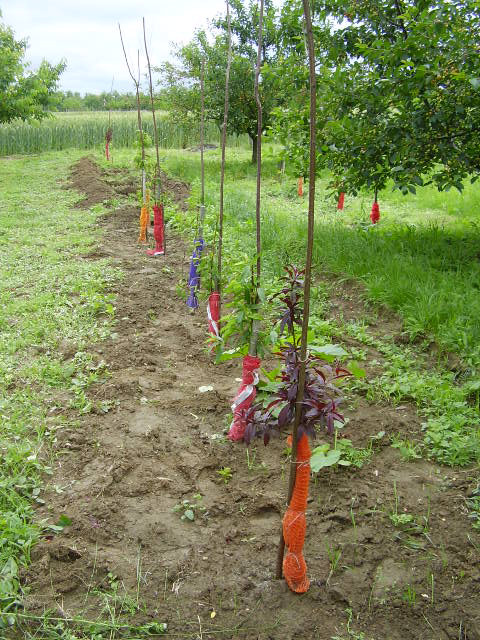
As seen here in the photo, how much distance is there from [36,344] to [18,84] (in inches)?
686

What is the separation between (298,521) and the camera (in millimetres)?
2059

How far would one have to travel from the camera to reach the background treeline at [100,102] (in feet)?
61.4

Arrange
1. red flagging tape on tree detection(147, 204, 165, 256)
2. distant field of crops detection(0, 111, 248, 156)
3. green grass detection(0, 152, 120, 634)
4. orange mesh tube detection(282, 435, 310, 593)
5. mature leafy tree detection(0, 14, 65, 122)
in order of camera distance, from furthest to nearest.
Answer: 1. distant field of crops detection(0, 111, 248, 156)
2. mature leafy tree detection(0, 14, 65, 122)
3. red flagging tape on tree detection(147, 204, 165, 256)
4. green grass detection(0, 152, 120, 634)
5. orange mesh tube detection(282, 435, 310, 593)

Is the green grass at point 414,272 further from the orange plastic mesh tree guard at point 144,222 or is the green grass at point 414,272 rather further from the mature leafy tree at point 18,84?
the mature leafy tree at point 18,84

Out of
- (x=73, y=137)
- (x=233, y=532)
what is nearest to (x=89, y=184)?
(x=233, y=532)

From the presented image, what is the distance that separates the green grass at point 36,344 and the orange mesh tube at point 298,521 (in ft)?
3.51

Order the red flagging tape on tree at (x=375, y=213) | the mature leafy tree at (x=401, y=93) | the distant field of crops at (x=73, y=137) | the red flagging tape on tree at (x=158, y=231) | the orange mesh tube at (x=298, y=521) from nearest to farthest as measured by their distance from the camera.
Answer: the orange mesh tube at (x=298, y=521), the mature leafy tree at (x=401, y=93), the red flagging tape on tree at (x=158, y=231), the red flagging tape on tree at (x=375, y=213), the distant field of crops at (x=73, y=137)

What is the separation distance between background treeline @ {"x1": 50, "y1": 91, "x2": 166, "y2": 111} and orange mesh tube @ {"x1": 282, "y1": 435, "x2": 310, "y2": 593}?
1584 centimetres

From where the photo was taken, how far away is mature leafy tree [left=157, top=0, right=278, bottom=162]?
14750mm

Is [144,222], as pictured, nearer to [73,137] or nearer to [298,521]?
[298,521]

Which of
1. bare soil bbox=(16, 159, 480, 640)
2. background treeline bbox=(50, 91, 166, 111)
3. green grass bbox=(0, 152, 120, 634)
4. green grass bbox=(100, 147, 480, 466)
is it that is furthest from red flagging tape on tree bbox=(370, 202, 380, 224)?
background treeline bbox=(50, 91, 166, 111)

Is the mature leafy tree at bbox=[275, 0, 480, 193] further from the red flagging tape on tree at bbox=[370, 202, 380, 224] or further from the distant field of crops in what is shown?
the distant field of crops

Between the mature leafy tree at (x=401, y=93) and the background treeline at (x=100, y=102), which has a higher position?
the background treeline at (x=100, y=102)

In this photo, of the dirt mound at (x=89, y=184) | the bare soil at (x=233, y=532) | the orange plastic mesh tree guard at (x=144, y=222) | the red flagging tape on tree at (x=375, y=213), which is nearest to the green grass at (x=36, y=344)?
the bare soil at (x=233, y=532)
